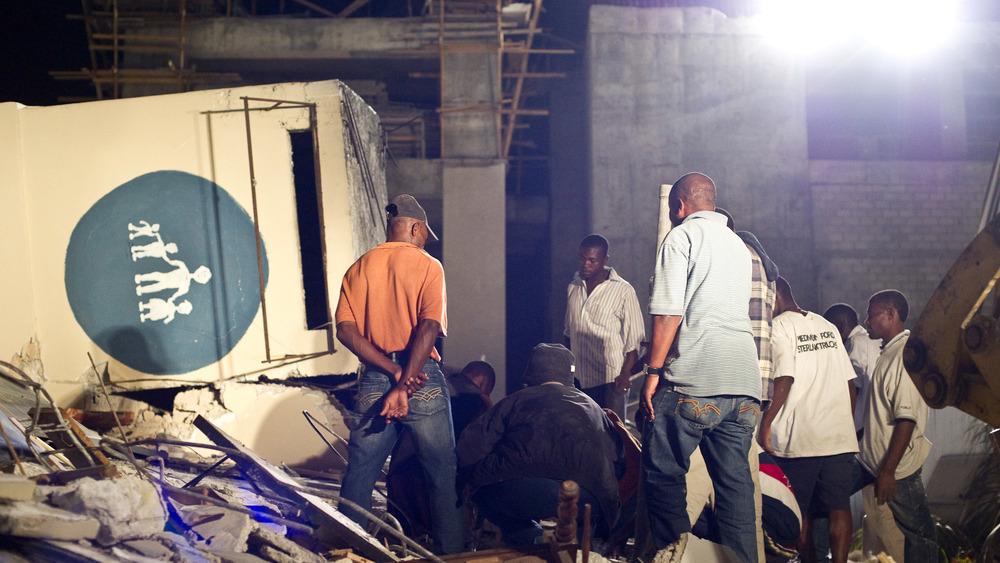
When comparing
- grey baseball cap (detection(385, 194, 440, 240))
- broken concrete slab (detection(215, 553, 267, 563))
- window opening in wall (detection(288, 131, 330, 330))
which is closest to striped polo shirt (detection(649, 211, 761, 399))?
grey baseball cap (detection(385, 194, 440, 240))

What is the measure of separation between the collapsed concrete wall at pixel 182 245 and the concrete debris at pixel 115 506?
353 centimetres

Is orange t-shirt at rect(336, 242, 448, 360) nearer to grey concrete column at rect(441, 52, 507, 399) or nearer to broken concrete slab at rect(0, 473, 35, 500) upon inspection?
broken concrete slab at rect(0, 473, 35, 500)

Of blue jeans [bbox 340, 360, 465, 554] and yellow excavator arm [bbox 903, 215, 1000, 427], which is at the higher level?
yellow excavator arm [bbox 903, 215, 1000, 427]

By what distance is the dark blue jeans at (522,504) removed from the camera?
3699 mm

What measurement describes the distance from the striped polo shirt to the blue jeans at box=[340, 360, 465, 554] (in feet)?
3.87

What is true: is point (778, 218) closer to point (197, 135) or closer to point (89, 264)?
point (197, 135)

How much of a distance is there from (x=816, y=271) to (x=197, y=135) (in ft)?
24.5

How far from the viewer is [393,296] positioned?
12.8ft

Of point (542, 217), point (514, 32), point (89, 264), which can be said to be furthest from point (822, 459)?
point (542, 217)

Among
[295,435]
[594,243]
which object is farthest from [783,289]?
Result: [295,435]

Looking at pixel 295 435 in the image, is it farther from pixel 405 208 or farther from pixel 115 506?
pixel 115 506

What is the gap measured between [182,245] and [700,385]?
15.8 feet

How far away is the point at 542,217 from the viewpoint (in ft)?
39.3

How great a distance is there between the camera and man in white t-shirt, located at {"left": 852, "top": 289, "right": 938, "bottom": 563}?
408 centimetres
